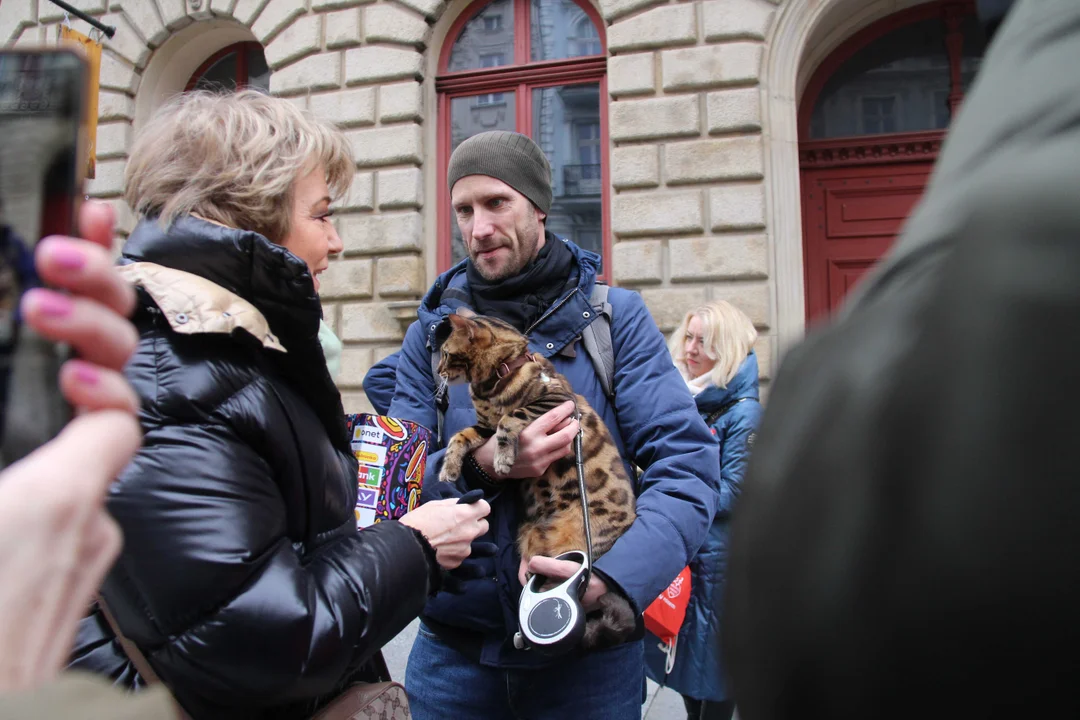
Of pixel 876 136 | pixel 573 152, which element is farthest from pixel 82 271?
pixel 876 136

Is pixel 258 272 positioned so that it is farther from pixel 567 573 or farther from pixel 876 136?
pixel 876 136

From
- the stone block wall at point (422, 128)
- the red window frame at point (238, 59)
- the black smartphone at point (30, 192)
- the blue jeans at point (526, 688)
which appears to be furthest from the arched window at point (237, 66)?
the black smartphone at point (30, 192)

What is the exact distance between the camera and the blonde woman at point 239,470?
3.91ft

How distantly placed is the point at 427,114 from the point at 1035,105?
8.09 meters

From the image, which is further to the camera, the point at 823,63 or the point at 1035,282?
the point at 823,63

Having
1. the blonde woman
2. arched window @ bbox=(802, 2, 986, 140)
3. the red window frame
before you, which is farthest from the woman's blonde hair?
the red window frame

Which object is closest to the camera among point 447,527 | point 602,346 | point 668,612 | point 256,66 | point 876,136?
point 447,527

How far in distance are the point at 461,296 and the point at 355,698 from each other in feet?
4.18

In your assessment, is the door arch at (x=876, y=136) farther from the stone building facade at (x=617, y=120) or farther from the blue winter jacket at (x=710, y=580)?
the blue winter jacket at (x=710, y=580)

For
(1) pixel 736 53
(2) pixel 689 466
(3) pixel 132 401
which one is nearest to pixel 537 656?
(2) pixel 689 466

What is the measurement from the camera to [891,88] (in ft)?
25.7

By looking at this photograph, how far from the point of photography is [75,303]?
1.86 feet

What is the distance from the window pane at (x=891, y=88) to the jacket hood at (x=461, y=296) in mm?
6594

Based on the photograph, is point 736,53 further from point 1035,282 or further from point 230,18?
point 1035,282
